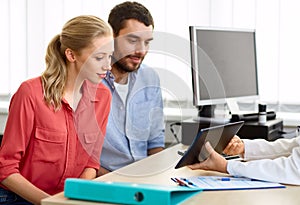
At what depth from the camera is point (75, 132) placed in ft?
6.05

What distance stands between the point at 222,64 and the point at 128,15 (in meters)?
0.51

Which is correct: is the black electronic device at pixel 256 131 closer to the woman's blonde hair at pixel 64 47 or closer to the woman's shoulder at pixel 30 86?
the woman's blonde hair at pixel 64 47

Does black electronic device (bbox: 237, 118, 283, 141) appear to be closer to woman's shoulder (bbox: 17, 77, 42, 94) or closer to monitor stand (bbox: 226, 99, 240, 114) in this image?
monitor stand (bbox: 226, 99, 240, 114)

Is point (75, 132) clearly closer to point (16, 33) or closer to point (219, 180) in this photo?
point (219, 180)

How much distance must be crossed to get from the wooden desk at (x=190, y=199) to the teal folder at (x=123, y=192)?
22mm

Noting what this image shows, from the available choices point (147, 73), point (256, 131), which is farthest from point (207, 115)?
point (147, 73)

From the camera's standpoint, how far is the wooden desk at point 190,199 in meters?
1.36

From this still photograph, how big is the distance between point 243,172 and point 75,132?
60 centimetres

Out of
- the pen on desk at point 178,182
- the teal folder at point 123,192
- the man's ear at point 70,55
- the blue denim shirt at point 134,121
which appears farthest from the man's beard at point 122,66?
the teal folder at point 123,192

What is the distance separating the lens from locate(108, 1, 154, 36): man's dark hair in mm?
1884

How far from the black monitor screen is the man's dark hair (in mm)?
225

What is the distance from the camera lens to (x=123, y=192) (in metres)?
1.26

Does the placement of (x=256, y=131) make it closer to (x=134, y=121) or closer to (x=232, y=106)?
(x=232, y=106)

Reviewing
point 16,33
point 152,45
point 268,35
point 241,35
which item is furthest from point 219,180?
point 16,33
